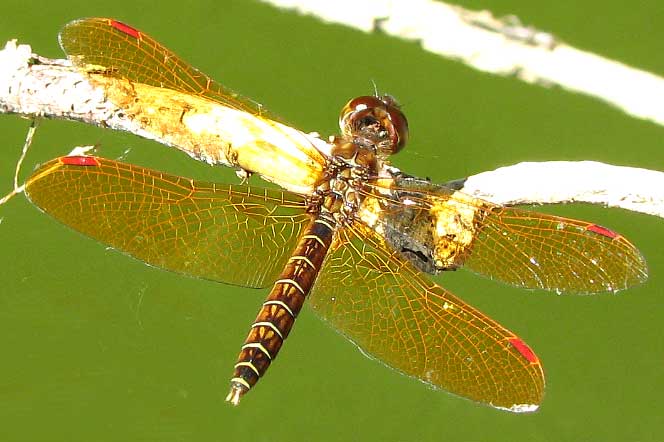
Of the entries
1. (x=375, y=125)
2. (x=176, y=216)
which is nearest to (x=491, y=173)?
(x=375, y=125)

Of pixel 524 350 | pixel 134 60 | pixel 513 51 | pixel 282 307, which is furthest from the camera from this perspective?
pixel 513 51

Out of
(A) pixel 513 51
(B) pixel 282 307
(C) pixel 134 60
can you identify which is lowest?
(B) pixel 282 307

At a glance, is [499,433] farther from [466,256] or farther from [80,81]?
[80,81]

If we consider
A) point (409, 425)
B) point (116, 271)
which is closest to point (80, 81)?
point (116, 271)

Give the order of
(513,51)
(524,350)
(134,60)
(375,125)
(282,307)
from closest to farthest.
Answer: (524,350) < (282,307) < (134,60) < (375,125) < (513,51)

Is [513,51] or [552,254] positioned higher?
[513,51]

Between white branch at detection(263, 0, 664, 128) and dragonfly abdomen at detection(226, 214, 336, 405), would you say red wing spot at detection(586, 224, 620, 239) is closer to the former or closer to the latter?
dragonfly abdomen at detection(226, 214, 336, 405)

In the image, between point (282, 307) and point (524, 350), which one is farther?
point (282, 307)

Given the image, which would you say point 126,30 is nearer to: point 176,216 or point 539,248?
point 176,216
